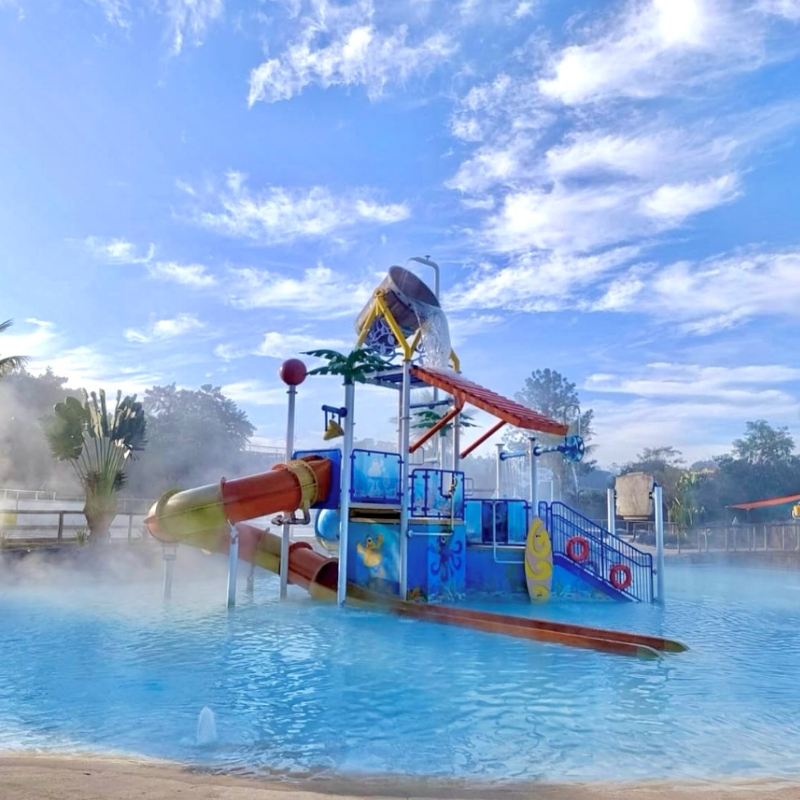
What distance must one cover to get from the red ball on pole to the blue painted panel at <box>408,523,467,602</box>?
3623mm

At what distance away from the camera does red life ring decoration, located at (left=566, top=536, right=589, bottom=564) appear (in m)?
14.9

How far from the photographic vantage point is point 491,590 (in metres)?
14.6

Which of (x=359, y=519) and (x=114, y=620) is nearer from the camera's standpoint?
(x=114, y=620)

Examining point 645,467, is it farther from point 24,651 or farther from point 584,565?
point 24,651

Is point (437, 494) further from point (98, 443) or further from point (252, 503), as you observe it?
point (98, 443)

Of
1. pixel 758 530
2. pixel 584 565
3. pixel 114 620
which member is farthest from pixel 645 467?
pixel 114 620

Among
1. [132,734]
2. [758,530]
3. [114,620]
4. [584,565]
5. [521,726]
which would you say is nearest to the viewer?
[132,734]

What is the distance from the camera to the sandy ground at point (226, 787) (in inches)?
147

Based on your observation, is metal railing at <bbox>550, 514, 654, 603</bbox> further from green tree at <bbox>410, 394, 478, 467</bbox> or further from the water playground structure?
green tree at <bbox>410, 394, 478, 467</bbox>

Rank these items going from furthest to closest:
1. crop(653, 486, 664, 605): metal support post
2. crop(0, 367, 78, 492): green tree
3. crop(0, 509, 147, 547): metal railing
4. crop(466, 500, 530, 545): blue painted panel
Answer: crop(0, 367, 78, 492): green tree, crop(0, 509, 147, 547): metal railing, crop(466, 500, 530, 545): blue painted panel, crop(653, 486, 664, 605): metal support post

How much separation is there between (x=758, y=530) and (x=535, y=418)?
800 inches

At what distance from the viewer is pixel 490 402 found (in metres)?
13.6

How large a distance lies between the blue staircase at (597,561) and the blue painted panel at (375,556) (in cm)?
355

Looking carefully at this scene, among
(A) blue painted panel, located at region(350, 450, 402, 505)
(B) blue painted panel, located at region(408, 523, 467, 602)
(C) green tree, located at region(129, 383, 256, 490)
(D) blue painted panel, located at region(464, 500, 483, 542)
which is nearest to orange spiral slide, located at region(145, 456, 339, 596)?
(A) blue painted panel, located at region(350, 450, 402, 505)
